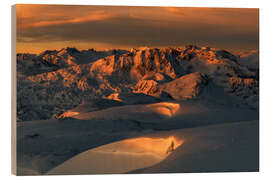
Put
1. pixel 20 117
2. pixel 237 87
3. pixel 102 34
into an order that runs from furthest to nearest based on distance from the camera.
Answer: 1. pixel 237 87
2. pixel 102 34
3. pixel 20 117

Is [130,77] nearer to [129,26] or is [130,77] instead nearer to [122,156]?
[129,26]

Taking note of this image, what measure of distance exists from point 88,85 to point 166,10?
1926 millimetres

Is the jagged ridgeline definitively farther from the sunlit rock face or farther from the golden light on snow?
the sunlit rock face

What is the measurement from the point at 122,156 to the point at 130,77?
59.8 inches

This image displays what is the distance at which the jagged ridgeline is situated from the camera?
775 cm

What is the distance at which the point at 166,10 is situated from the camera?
797cm

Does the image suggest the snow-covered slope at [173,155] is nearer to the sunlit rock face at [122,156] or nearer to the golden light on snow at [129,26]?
the sunlit rock face at [122,156]

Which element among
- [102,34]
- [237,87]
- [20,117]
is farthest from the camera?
[237,87]

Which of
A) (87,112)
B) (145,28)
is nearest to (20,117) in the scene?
(87,112)

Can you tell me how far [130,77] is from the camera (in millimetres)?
8180

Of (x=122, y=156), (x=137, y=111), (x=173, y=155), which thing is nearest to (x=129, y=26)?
(x=137, y=111)

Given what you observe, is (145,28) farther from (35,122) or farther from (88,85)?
(35,122)

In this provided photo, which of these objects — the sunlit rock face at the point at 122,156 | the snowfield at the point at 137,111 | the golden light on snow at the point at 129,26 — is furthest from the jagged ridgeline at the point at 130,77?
the sunlit rock face at the point at 122,156

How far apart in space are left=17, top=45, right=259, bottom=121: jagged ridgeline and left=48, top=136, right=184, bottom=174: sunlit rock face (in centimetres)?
78
